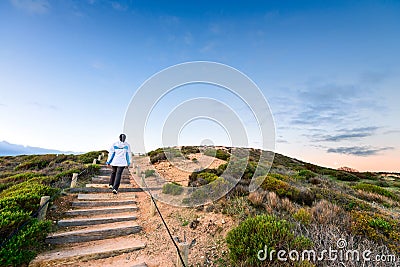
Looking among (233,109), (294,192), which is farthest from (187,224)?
(233,109)

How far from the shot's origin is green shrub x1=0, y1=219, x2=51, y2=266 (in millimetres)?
3724

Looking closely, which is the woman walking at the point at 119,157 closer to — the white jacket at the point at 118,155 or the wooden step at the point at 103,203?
the white jacket at the point at 118,155

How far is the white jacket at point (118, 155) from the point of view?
27.0 feet

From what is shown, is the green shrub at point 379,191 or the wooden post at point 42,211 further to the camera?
the green shrub at point 379,191

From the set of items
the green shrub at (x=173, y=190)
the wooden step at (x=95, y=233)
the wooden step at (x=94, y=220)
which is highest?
the green shrub at (x=173, y=190)

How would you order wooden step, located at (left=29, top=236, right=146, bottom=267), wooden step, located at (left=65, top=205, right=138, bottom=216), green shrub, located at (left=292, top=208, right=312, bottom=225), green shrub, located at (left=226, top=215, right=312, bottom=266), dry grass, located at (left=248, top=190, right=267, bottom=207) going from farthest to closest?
wooden step, located at (left=65, top=205, right=138, bottom=216) → dry grass, located at (left=248, top=190, right=267, bottom=207) → green shrub, located at (left=292, top=208, right=312, bottom=225) → wooden step, located at (left=29, top=236, right=146, bottom=267) → green shrub, located at (left=226, top=215, right=312, bottom=266)

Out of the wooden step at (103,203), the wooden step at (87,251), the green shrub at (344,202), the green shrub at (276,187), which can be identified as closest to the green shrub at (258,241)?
the wooden step at (87,251)

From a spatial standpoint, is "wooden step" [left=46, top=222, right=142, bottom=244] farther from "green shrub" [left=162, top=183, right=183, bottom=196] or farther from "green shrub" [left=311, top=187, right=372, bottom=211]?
"green shrub" [left=311, top=187, right=372, bottom=211]

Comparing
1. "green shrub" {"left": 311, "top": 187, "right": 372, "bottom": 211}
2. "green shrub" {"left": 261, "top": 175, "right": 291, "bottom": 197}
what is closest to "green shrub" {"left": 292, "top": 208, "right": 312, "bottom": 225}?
"green shrub" {"left": 261, "top": 175, "right": 291, "bottom": 197}

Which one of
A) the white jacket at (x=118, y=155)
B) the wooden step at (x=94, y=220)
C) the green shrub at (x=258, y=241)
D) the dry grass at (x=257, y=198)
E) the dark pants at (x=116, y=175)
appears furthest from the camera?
the dark pants at (x=116, y=175)

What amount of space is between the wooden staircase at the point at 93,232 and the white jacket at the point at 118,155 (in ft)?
4.49

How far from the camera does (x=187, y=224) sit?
611 cm

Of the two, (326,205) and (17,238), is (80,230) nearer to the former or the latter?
(17,238)

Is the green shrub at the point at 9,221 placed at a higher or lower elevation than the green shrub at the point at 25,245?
higher
